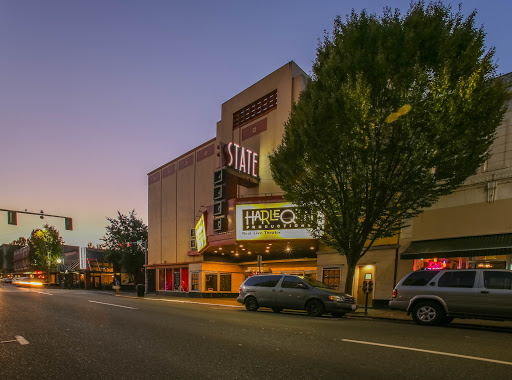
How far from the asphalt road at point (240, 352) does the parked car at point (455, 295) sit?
6.84ft

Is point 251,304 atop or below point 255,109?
below

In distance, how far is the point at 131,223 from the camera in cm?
5034

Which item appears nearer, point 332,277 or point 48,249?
point 332,277

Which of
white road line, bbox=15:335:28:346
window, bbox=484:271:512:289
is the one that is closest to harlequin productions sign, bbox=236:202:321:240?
window, bbox=484:271:512:289

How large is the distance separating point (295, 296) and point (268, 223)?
680 cm

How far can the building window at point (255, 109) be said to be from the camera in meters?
24.3

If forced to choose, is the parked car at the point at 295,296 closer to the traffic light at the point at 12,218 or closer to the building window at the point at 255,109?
the building window at the point at 255,109

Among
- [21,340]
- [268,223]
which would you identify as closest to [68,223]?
[268,223]

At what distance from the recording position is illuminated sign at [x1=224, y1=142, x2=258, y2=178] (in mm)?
22375

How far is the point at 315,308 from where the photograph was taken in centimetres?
1252

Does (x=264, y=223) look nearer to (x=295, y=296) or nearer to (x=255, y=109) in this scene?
(x=295, y=296)

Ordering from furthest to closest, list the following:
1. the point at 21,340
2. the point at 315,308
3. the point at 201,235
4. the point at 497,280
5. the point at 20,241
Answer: the point at 20,241, the point at 201,235, the point at 315,308, the point at 497,280, the point at 21,340

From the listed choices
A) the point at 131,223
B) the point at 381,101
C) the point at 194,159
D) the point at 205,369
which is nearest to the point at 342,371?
the point at 205,369

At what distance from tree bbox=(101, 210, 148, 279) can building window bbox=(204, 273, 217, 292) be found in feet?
75.2
